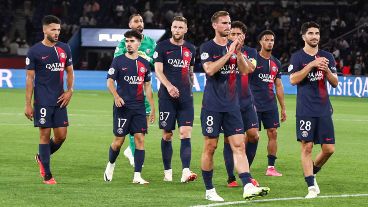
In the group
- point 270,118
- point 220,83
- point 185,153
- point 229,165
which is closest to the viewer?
point 220,83

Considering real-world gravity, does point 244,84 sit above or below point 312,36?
below

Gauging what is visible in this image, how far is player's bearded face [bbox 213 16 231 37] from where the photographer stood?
1179cm

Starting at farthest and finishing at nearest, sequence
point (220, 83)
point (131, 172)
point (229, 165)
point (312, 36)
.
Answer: point (131, 172) → point (229, 165) → point (312, 36) → point (220, 83)

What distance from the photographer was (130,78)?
13.9 m

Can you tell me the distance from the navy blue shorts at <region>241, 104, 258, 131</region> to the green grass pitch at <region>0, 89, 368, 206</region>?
33.9 inches

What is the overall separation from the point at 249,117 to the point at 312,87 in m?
1.58

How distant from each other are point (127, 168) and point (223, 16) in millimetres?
4728

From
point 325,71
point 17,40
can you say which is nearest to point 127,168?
point 325,71

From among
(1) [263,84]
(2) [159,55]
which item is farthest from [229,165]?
(1) [263,84]

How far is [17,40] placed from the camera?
45500 millimetres

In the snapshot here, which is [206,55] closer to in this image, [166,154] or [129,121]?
[129,121]

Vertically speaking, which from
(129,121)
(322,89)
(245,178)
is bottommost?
(245,178)

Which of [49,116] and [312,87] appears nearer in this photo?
[312,87]

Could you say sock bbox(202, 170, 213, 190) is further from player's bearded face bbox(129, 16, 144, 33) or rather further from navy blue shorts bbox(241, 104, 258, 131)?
player's bearded face bbox(129, 16, 144, 33)
